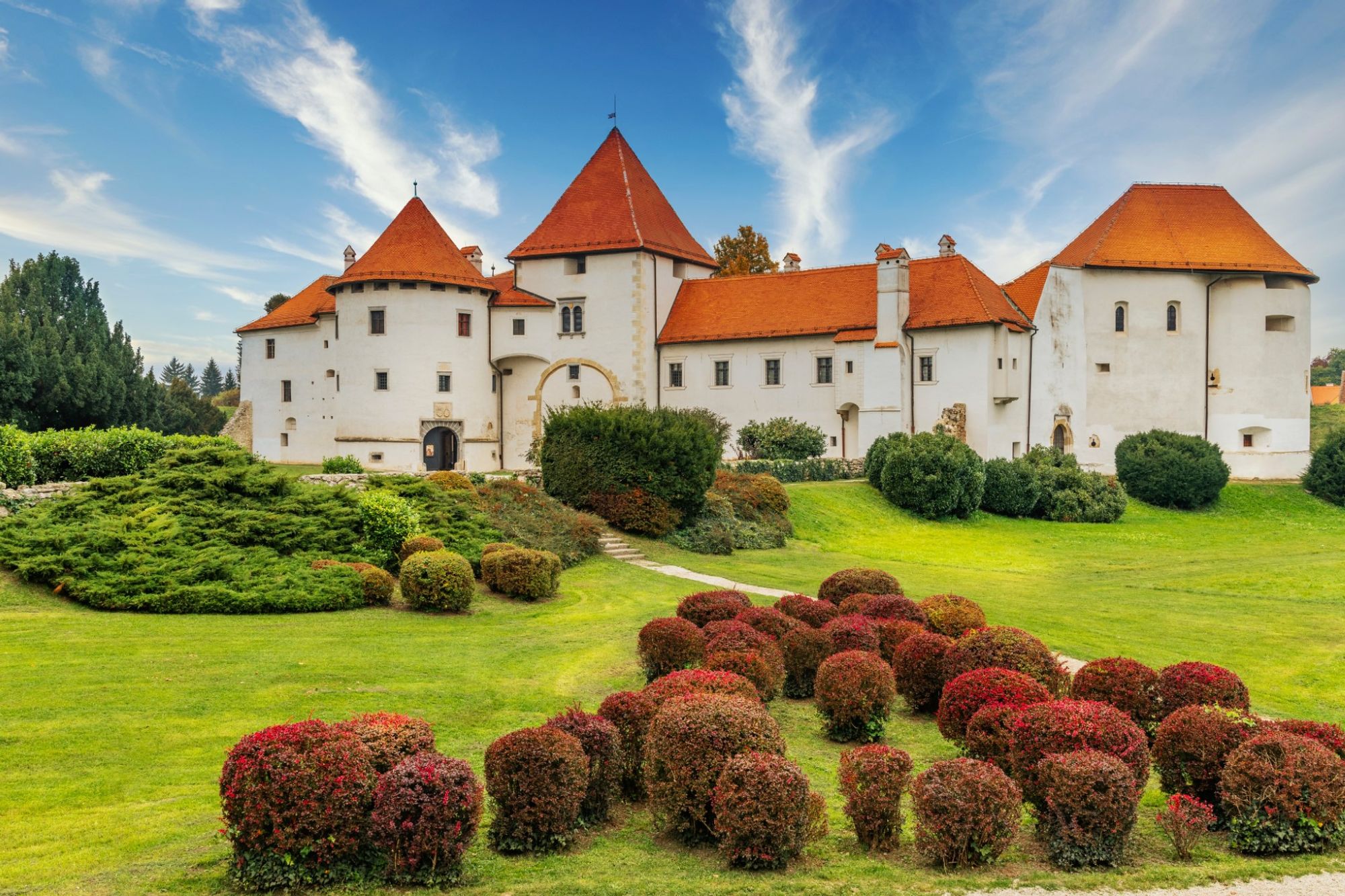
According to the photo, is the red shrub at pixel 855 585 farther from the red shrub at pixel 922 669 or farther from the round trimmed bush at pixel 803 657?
Result: the red shrub at pixel 922 669

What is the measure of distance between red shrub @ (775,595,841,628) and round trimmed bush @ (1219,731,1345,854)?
6082 mm

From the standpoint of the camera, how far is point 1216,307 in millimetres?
46188

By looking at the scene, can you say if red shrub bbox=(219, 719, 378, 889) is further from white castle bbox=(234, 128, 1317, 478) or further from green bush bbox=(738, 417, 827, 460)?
green bush bbox=(738, 417, 827, 460)

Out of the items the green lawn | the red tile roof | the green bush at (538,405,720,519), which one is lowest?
the green lawn

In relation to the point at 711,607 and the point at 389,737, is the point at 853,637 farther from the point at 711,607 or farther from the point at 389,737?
the point at 389,737

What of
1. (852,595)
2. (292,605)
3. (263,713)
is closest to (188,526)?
(292,605)

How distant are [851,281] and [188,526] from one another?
31.1m

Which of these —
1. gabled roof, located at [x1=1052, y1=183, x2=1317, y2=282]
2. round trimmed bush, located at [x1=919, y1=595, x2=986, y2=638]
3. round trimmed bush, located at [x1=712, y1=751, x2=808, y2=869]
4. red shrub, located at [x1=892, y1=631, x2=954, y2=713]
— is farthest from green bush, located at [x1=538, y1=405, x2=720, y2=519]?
gabled roof, located at [x1=1052, y1=183, x2=1317, y2=282]

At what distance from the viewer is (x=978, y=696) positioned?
356 inches

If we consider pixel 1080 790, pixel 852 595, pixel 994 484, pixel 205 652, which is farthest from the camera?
pixel 994 484

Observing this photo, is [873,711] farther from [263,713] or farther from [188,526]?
[188,526]

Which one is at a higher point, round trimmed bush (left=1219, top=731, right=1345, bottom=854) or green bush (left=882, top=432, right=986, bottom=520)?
green bush (left=882, top=432, right=986, bottom=520)

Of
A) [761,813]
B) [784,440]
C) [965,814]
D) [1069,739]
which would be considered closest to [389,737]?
[761,813]

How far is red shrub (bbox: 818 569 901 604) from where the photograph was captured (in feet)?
51.4
